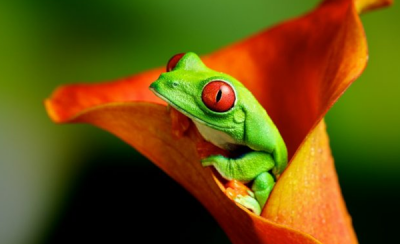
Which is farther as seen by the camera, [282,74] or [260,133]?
[282,74]

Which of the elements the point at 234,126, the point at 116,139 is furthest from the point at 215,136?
the point at 116,139

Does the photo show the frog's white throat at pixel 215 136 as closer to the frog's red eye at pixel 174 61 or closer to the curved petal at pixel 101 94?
the frog's red eye at pixel 174 61

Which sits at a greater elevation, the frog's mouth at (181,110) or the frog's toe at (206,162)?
the frog's mouth at (181,110)

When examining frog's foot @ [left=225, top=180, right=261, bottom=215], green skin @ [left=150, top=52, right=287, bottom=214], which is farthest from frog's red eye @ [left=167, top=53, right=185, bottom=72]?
frog's foot @ [left=225, top=180, right=261, bottom=215]

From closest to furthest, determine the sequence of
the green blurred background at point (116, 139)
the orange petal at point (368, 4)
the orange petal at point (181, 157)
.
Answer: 1. the orange petal at point (181, 157)
2. the orange petal at point (368, 4)
3. the green blurred background at point (116, 139)

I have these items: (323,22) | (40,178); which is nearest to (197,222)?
(40,178)

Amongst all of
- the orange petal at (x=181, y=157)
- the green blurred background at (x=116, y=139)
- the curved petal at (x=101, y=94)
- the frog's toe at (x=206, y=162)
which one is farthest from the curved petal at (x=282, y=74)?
the green blurred background at (x=116, y=139)

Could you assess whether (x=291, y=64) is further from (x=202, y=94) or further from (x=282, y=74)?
(x=202, y=94)

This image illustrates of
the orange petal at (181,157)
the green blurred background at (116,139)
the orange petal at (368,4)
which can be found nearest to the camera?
the orange petal at (181,157)

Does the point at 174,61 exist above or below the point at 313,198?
above
